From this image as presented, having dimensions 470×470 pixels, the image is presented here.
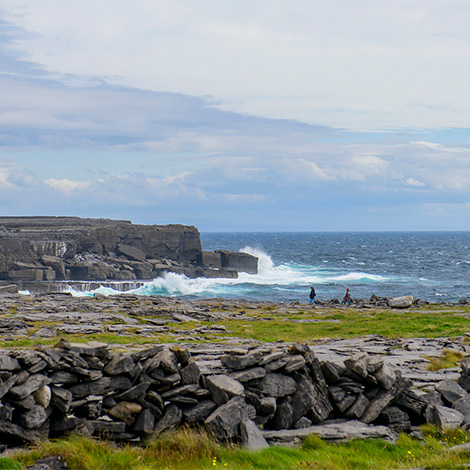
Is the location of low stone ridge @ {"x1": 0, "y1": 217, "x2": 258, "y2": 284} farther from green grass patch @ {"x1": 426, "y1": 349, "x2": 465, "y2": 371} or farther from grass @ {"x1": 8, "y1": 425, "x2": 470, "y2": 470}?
grass @ {"x1": 8, "y1": 425, "x2": 470, "y2": 470}

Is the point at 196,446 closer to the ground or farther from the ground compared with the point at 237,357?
closer to the ground

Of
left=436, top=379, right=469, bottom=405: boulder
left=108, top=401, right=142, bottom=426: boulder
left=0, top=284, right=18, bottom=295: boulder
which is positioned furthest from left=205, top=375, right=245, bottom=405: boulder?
left=0, top=284, right=18, bottom=295: boulder

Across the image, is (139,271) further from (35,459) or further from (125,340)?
(35,459)

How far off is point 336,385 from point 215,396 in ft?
9.94

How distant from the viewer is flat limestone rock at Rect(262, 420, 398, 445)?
1170 centimetres

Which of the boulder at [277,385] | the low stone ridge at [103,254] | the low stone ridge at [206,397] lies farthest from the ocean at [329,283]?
the boulder at [277,385]

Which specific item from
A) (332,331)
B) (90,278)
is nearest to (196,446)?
(332,331)

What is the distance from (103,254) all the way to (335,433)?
217 feet

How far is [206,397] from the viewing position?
12.0m

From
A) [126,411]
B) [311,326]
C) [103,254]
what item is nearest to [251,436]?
[126,411]

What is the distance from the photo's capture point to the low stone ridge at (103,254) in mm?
64938

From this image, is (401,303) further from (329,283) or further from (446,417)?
(446,417)

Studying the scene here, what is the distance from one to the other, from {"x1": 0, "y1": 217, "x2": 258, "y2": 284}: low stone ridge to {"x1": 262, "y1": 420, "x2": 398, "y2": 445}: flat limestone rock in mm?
45419

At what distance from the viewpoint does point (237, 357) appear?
12891mm
